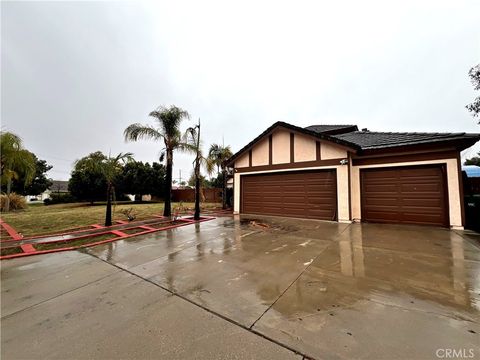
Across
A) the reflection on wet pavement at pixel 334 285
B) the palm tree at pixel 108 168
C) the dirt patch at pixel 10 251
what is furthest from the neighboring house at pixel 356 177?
the dirt patch at pixel 10 251

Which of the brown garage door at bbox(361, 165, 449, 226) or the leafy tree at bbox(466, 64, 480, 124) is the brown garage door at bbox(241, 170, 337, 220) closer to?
the brown garage door at bbox(361, 165, 449, 226)

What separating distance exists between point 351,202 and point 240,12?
421 inches

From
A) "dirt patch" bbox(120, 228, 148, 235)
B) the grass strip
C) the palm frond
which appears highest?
the palm frond

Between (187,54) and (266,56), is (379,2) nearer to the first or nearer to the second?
(266,56)

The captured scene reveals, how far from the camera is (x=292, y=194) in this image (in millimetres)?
9711

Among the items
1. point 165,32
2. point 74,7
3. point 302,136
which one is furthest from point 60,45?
point 302,136

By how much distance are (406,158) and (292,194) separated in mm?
4797

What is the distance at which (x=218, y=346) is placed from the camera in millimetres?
1729

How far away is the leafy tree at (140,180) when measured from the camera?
2338 centimetres

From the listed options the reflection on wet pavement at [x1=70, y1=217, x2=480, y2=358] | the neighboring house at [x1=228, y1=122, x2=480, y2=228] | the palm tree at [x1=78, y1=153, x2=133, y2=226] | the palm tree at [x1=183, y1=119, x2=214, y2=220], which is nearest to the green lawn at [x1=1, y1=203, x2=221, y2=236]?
the palm tree at [x1=78, y1=153, x2=133, y2=226]

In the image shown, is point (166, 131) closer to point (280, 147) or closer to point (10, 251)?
point (280, 147)

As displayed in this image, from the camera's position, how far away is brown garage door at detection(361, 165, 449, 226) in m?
7.07

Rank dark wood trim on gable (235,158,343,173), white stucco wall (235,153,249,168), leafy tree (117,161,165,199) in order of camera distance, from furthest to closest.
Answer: leafy tree (117,161,165,199) < white stucco wall (235,153,249,168) < dark wood trim on gable (235,158,343,173)

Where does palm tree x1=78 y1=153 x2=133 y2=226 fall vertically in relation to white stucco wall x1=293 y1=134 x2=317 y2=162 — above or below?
below
